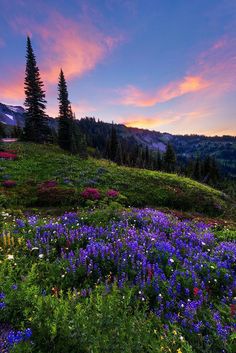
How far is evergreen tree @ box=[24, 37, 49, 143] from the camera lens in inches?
1997

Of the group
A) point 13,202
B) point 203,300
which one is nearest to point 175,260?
point 203,300

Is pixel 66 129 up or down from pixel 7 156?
up

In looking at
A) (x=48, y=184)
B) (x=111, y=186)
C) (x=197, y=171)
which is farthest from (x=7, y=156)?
(x=197, y=171)

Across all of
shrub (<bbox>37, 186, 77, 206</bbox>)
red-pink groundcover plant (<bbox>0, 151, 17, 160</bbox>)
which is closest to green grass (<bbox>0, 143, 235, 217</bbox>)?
shrub (<bbox>37, 186, 77, 206</bbox>)

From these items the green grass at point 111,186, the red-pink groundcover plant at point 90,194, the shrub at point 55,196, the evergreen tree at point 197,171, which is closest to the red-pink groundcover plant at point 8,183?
the green grass at point 111,186

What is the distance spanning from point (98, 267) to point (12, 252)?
2.45 metres

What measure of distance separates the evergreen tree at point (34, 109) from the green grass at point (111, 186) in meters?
18.7

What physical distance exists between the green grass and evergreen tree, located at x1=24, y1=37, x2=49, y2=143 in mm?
18740

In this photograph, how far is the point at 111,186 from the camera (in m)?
25.9

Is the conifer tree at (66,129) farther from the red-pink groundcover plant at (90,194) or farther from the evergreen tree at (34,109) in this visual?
the red-pink groundcover plant at (90,194)

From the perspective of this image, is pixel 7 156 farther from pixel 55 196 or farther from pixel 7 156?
pixel 55 196

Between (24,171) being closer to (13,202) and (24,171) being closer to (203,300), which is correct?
(13,202)

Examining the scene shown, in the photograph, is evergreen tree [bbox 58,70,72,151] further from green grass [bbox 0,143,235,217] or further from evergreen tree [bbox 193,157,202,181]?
evergreen tree [bbox 193,157,202,181]

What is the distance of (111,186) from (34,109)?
32215 mm
